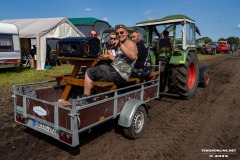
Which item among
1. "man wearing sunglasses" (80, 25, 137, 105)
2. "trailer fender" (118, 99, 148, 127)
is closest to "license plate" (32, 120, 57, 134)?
"man wearing sunglasses" (80, 25, 137, 105)

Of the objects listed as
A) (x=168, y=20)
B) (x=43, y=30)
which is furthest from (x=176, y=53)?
(x=43, y=30)

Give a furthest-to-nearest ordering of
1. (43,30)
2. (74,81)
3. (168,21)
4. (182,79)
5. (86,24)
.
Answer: (86,24), (43,30), (168,21), (182,79), (74,81)

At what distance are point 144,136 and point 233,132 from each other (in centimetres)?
168

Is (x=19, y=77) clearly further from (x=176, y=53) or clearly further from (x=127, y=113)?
(x=127, y=113)

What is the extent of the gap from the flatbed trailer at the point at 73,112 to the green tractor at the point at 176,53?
5.90 feet

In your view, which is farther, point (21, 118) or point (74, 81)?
point (74, 81)

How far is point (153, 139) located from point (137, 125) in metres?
0.36

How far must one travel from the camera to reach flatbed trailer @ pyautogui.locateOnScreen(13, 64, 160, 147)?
2834 mm

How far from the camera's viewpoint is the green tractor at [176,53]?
19.3 ft

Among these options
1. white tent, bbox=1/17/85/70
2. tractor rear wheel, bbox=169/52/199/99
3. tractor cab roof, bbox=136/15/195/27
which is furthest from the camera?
white tent, bbox=1/17/85/70

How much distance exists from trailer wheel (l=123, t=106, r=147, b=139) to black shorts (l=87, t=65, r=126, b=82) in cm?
64

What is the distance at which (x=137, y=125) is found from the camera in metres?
3.88

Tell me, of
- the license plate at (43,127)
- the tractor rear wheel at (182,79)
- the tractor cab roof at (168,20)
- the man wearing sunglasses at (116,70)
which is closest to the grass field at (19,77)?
the tractor cab roof at (168,20)

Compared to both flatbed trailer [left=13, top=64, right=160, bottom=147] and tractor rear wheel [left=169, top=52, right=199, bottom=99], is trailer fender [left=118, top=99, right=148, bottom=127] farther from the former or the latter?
tractor rear wheel [left=169, top=52, right=199, bottom=99]
